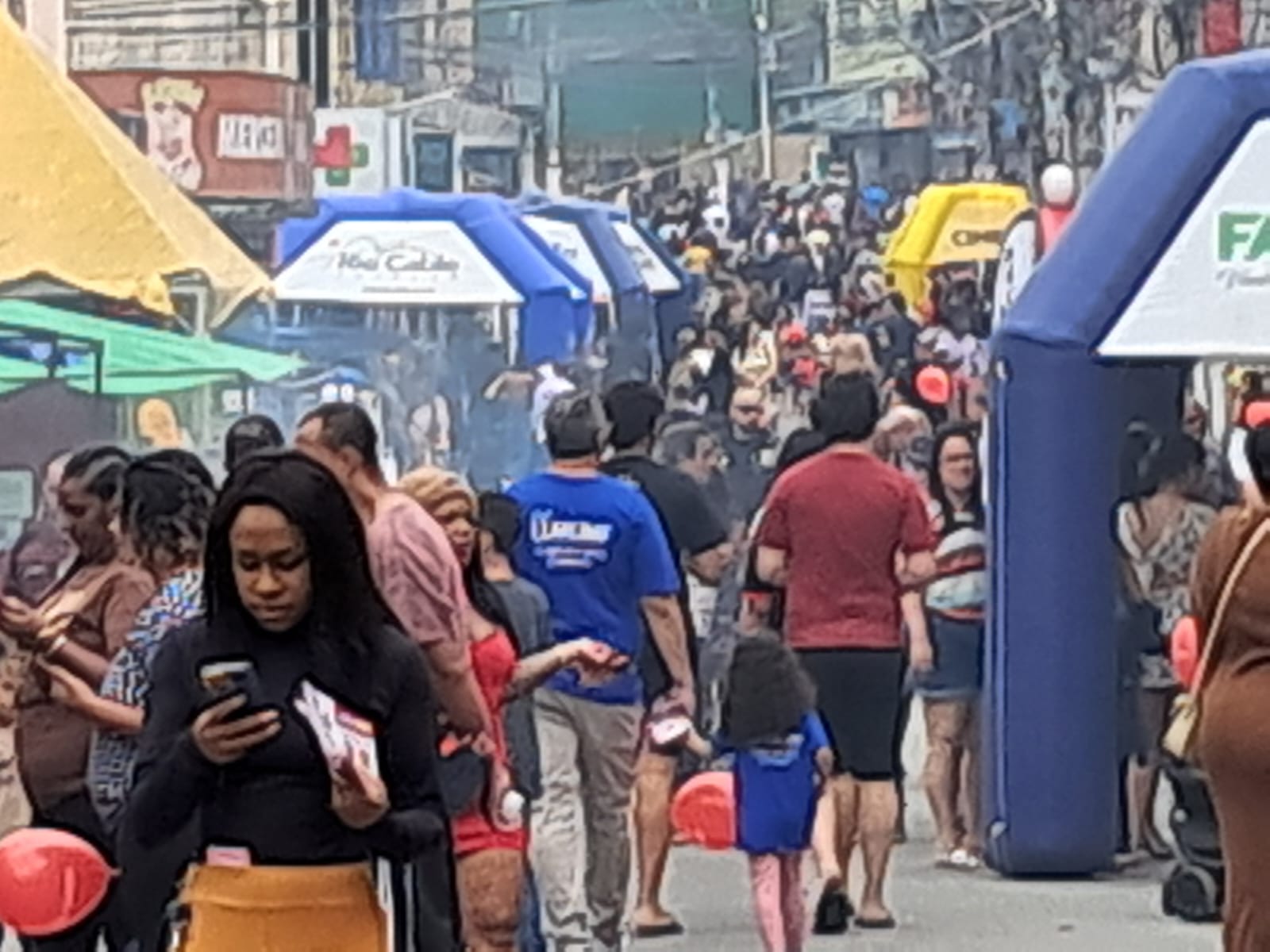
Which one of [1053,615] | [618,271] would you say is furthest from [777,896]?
[618,271]

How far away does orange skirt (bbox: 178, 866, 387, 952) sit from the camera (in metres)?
6.29

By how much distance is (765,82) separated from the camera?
7381 cm

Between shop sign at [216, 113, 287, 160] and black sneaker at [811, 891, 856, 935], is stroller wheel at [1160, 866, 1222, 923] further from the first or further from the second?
shop sign at [216, 113, 287, 160]

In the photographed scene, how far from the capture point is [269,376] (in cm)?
1953

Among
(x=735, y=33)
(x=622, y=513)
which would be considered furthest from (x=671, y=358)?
(x=735, y=33)

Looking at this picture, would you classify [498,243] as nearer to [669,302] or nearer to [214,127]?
[214,127]

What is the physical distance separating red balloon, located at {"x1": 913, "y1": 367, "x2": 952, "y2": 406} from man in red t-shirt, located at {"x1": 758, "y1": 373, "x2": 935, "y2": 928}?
10766mm

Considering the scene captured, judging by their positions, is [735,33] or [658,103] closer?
[735,33]

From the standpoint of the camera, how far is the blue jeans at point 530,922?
9734 mm

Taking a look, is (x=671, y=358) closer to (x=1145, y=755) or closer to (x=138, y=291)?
(x=138, y=291)

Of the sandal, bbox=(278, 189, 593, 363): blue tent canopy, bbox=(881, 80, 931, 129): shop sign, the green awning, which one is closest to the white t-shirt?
the sandal

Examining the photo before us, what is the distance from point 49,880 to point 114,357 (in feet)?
34.6

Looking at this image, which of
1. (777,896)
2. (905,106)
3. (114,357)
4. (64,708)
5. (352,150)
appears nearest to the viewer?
(64,708)

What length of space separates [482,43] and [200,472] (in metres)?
53.4
